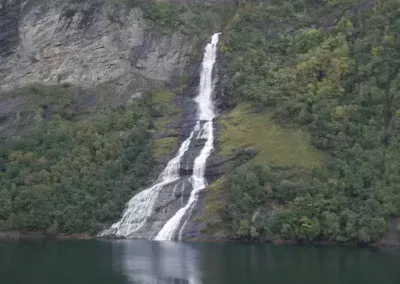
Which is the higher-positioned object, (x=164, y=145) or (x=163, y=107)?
(x=163, y=107)

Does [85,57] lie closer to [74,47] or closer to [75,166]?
[74,47]

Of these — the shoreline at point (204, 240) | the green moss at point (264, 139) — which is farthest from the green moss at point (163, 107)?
the shoreline at point (204, 240)

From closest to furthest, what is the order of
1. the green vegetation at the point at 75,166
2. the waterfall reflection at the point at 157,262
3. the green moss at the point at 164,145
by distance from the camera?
the waterfall reflection at the point at 157,262, the green vegetation at the point at 75,166, the green moss at the point at 164,145

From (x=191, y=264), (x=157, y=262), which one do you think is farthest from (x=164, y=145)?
(x=191, y=264)

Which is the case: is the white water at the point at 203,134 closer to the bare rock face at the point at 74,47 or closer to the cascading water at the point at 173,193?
the cascading water at the point at 173,193

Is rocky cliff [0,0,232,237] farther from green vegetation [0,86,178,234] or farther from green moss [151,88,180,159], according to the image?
green vegetation [0,86,178,234]

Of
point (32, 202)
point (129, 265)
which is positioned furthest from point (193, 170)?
point (129, 265)
